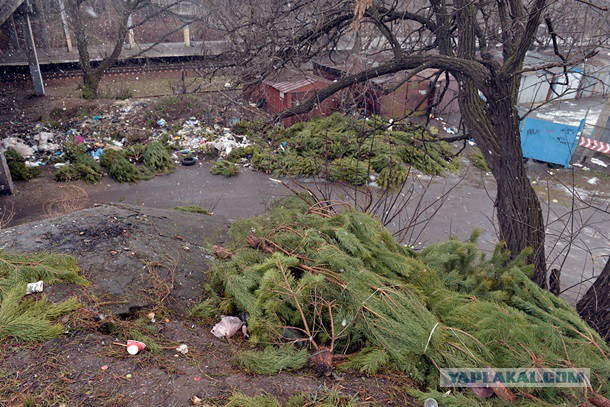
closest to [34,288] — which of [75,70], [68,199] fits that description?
[68,199]

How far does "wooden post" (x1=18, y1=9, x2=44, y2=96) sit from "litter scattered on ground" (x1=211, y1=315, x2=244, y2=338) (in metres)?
15.6

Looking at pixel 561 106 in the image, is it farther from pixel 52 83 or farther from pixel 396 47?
pixel 52 83

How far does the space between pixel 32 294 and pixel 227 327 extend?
1.60 m

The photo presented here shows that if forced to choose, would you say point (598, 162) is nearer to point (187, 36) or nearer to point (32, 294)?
point (32, 294)

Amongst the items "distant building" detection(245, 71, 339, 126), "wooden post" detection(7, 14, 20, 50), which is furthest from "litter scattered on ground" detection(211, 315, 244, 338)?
"wooden post" detection(7, 14, 20, 50)

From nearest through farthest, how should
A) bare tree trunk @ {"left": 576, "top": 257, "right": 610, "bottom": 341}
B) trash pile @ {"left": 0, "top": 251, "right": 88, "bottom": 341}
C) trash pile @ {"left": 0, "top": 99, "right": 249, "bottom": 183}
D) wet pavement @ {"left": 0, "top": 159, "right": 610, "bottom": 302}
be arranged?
1. trash pile @ {"left": 0, "top": 251, "right": 88, "bottom": 341}
2. bare tree trunk @ {"left": 576, "top": 257, "right": 610, "bottom": 341}
3. wet pavement @ {"left": 0, "top": 159, "right": 610, "bottom": 302}
4. trash pile @ {"left": 0, "top": 99, "right": 249, "bottom": 183}

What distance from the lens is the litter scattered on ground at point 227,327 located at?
3523 millimetres

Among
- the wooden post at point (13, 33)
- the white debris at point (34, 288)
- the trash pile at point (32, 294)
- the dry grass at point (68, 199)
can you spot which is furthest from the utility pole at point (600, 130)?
the wooden post at point (13, 33)

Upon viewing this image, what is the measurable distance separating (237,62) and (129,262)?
10.4 feet

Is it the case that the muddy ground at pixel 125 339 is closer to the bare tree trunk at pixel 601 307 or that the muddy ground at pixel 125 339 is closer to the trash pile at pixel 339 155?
the bare tree trunk at pixel 601 307

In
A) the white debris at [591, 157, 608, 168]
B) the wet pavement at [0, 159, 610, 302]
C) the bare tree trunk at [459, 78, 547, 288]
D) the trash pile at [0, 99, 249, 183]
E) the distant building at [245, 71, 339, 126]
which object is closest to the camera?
the bare tree trunk at [459, 78, 547, 288]

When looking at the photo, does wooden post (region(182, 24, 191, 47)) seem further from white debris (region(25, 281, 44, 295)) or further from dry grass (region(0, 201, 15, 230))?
white debris (region(25, 281, 44, 295))

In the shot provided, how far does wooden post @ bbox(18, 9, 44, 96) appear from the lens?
1440cm

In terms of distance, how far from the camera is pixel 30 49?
605 inches
